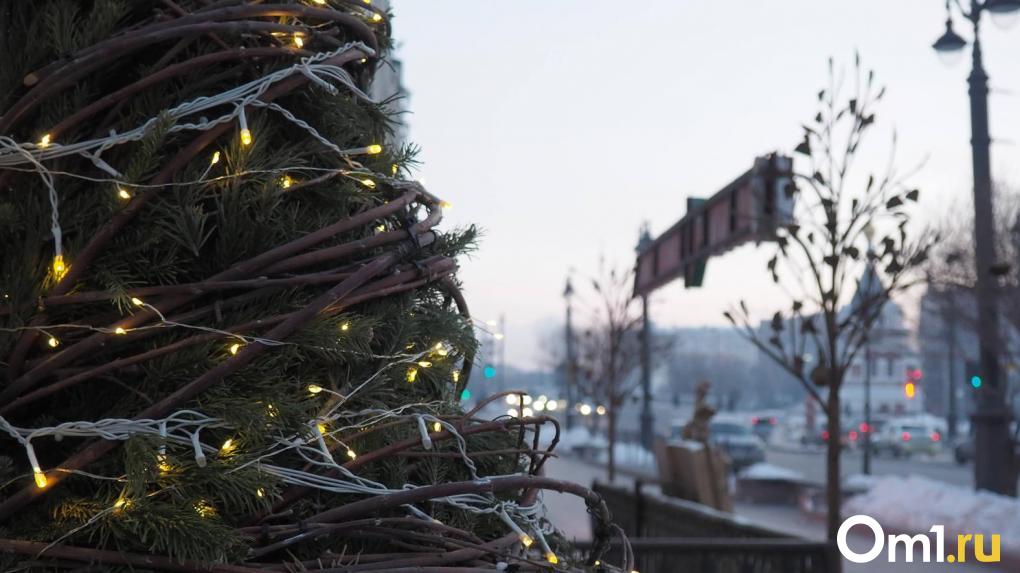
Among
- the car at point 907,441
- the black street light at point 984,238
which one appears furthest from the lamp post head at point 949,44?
the car at point 907,441

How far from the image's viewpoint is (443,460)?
1550 mm

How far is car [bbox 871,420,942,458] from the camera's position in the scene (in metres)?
45.9

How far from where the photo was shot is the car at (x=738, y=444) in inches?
1351

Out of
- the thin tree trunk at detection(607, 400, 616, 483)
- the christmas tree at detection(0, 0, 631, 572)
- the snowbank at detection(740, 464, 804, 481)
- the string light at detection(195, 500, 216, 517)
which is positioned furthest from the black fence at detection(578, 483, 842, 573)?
the snowbank at detection(740, 464, 804, 481)

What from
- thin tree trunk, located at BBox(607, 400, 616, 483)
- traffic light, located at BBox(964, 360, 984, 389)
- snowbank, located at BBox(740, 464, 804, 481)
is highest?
traffic light, located at BBox(964, 360, 984, 389)

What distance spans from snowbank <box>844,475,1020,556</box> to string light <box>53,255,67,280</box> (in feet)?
42.3

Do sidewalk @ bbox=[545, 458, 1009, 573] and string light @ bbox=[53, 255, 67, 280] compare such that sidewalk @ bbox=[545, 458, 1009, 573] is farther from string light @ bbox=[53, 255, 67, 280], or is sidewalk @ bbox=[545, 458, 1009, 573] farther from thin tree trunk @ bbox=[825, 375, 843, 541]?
string light @ bbox=[53, 255, 67, 280]

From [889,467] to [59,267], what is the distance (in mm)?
40414

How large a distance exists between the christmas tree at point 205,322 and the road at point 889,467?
3016cm

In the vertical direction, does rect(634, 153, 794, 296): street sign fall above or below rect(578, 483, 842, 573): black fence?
above

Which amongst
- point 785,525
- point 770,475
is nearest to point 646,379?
point 770,475

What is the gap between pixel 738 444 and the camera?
3578cm

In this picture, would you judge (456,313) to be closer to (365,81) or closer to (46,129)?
(365,81)

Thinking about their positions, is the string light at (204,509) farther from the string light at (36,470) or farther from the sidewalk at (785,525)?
the sidewalk at (785,525)
